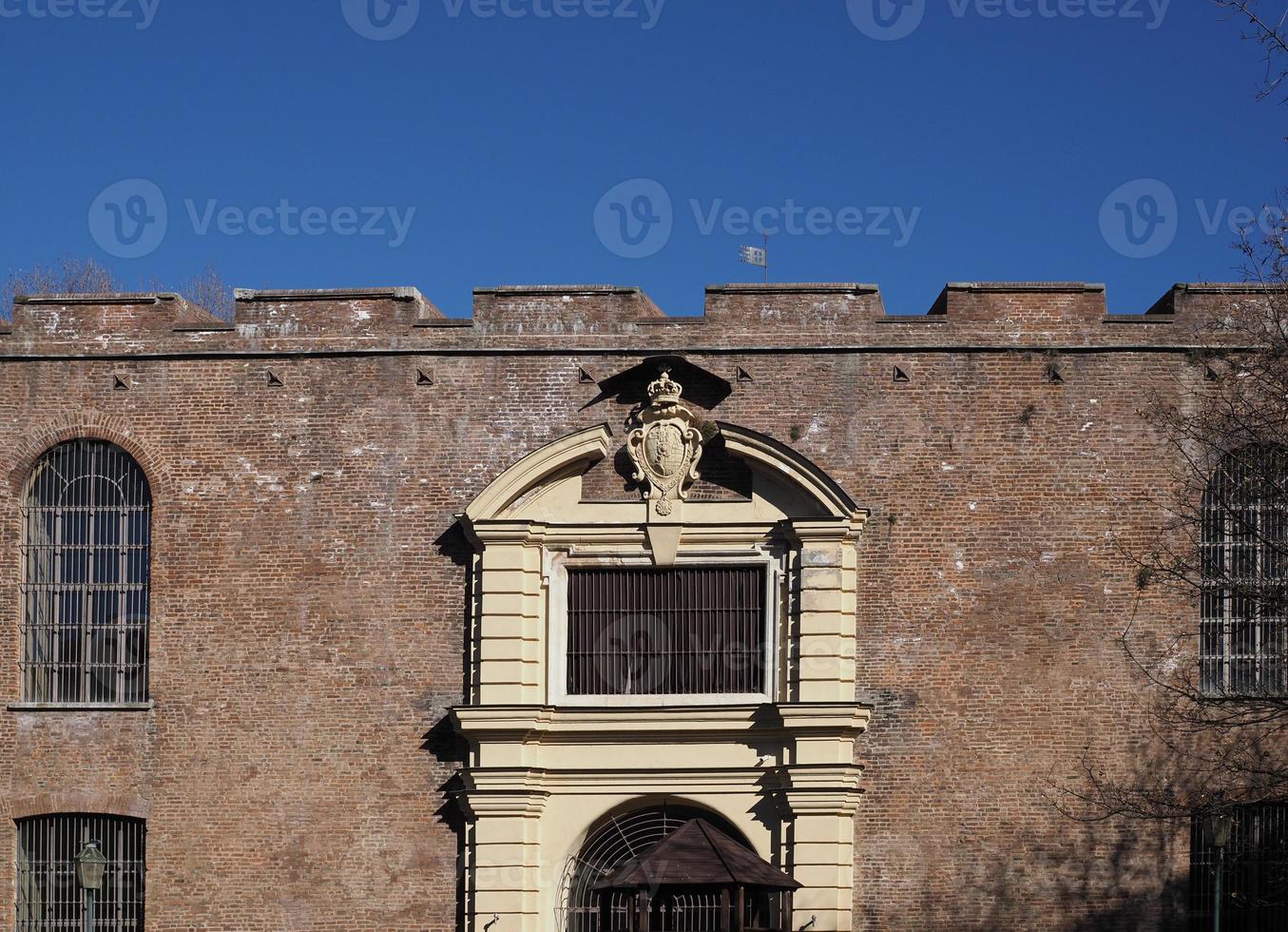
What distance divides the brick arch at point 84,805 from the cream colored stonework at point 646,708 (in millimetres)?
4030

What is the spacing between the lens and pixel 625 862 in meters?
23.5

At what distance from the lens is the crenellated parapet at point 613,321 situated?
78.4ft

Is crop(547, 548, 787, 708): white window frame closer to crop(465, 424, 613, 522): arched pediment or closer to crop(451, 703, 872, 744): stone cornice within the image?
crop(451, 703, 872, 744): stone cornice

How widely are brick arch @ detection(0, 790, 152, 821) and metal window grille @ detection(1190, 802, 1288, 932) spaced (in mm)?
12469

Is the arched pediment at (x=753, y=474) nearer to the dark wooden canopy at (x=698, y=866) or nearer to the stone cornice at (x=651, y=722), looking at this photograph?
the stone cornice at (x=651, y=722)

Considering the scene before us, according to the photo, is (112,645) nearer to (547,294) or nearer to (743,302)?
(547,294)

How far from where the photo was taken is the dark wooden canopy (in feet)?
67.8

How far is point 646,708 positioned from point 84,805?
6.95 metres

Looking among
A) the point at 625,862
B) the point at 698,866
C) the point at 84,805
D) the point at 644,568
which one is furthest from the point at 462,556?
the point at 84,805

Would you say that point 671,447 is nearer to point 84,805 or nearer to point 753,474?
point 753,474

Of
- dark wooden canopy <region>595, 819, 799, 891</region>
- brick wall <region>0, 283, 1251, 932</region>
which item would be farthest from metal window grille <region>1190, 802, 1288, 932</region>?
dark wooden canopy <region>595, 819, 799, 891</region>

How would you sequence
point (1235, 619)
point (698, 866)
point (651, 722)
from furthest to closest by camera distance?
1. point (1235, 619)
2. point (651, 722)
3. point (698, 866)

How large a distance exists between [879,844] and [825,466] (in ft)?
14.9

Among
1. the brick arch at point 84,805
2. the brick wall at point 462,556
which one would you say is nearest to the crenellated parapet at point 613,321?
the brick wall at point 462,556
